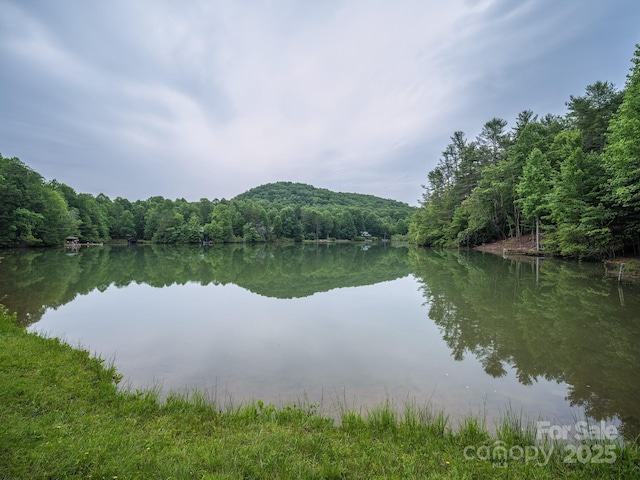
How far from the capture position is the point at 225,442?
348 centimetres

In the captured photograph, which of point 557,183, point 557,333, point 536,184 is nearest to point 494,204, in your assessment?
point 536,184

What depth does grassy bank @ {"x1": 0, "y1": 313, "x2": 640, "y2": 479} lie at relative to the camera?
9.55ft

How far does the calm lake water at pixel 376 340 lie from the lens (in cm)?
554

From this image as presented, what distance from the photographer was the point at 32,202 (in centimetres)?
4397

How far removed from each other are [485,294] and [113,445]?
46.1 ft

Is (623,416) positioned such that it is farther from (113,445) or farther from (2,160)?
(2,160)

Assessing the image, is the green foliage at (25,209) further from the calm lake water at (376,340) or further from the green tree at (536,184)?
the green tree at (536,184)

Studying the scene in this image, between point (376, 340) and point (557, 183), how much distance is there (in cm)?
2339

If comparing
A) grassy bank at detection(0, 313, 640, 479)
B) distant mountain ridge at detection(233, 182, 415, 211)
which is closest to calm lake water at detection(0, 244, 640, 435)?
grassy bank at detection(0, 313, 640, 479)

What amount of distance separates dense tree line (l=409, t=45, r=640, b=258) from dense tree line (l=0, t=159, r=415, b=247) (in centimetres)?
4467

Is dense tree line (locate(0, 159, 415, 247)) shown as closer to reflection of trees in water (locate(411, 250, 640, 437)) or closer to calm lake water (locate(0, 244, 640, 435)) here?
calm lake water (locate(0, 244, 640, 435))

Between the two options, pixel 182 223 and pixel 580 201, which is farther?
pixel 182 223

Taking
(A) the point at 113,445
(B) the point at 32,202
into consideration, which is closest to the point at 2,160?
(B) the point at 32,202

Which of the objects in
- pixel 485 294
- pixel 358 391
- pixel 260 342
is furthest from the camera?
pixel 485 294
